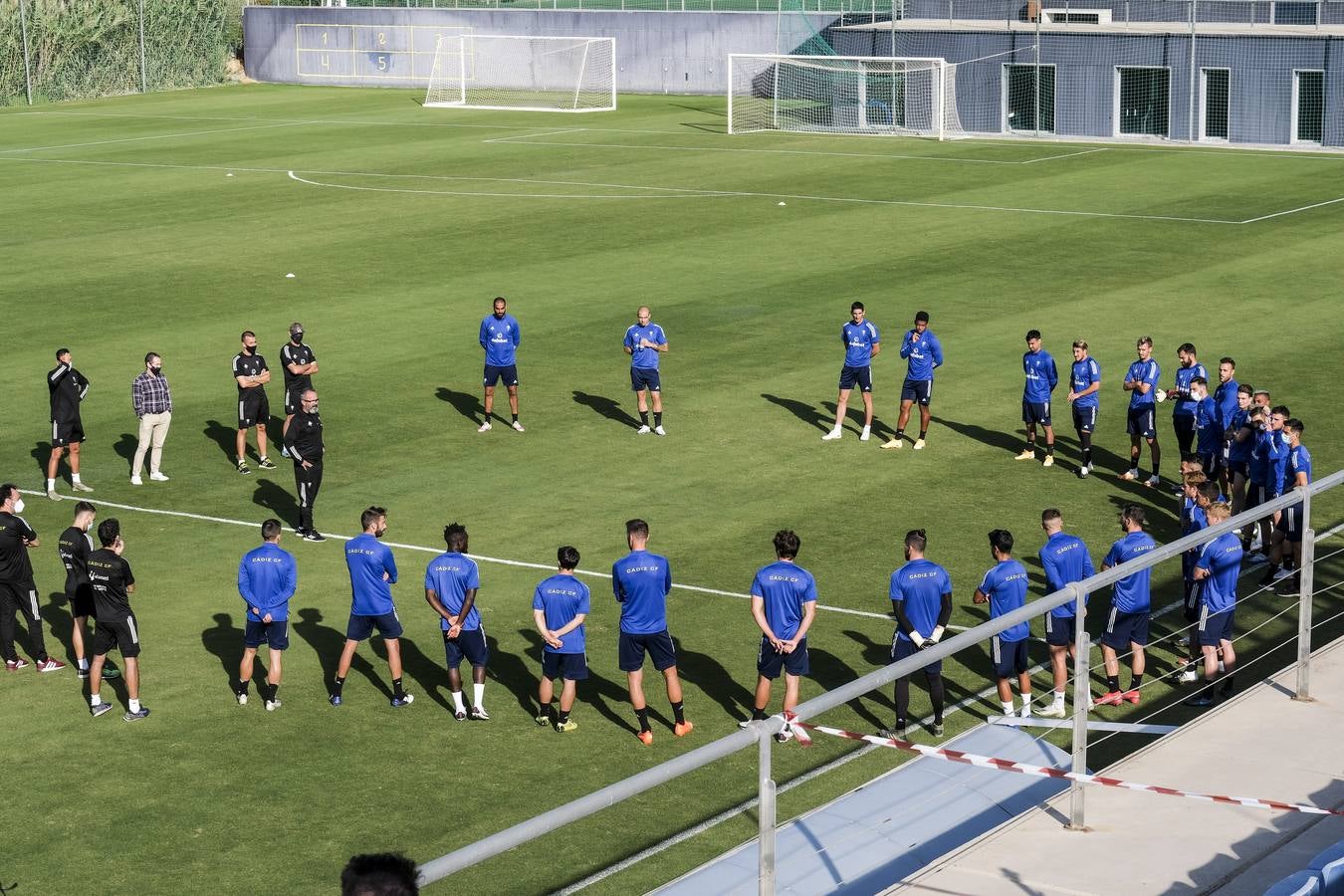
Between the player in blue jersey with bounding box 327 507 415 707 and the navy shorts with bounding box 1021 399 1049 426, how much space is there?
10066 mm

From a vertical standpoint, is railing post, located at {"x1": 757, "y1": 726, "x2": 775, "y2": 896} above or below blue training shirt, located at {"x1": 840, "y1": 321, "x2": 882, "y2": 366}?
above

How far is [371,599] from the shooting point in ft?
50.0

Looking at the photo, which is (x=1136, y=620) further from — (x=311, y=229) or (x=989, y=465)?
(x=311, y=229)

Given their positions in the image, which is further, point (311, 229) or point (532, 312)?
point (311, 229)

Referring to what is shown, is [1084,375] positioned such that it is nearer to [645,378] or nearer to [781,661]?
[645,378]

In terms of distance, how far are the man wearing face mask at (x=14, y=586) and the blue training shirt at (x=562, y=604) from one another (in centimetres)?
492

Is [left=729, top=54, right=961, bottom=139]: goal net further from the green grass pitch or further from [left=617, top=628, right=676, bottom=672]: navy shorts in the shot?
[left=617, top=628, right=676, bottom=672]: navy shorts

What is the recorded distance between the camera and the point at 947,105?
58.5m

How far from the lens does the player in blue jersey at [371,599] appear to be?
49.6ft

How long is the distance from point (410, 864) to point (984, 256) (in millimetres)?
31317

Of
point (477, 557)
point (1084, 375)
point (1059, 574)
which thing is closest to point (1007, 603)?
point (1059, 574)

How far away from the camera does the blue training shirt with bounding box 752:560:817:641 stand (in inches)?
562

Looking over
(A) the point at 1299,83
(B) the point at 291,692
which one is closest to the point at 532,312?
(B) the point at 291,692

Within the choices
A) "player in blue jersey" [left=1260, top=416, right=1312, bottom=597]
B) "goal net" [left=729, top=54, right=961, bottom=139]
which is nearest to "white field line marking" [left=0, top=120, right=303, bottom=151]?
"goal net" [left=729, top=54, right=961, bottom=139]
